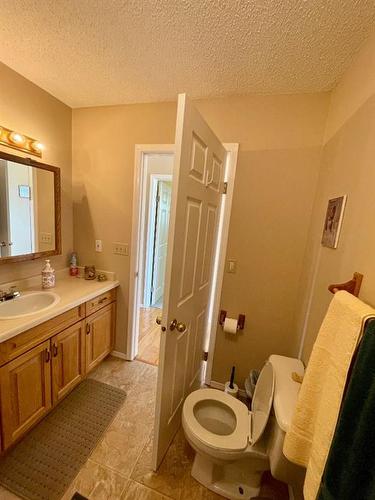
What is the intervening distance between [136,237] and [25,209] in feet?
2.85

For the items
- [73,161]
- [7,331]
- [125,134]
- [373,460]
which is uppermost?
[125,134]

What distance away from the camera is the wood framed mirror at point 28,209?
5.00 feet

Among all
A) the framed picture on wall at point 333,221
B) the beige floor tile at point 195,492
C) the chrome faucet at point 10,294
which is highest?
the framed picture on wall at point 333,221

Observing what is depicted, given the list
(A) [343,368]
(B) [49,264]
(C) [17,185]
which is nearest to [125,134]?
(C) [17,185]

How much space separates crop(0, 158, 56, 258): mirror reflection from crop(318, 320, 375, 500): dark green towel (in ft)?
6.55

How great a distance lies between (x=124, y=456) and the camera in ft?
4.41

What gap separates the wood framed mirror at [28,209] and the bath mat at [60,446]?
119cm

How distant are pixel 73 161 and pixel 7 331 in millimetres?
1591

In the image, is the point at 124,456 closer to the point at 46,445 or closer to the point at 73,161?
the point at 46,445

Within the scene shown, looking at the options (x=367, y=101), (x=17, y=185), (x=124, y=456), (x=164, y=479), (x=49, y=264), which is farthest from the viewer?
(x=49, y=264)

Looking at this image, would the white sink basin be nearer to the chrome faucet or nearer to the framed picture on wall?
the chrome faucet

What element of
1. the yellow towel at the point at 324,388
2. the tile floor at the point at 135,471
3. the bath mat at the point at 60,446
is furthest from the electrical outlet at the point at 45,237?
the yellow towel at the point at 324,388

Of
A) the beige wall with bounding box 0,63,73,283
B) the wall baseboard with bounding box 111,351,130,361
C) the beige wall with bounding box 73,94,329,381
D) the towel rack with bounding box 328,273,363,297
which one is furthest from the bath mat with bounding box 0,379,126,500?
the towel rack with bounding box 328,273,363,297

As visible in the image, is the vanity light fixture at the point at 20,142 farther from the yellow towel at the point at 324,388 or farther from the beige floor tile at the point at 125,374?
the yellow towel at the point at 324,388
